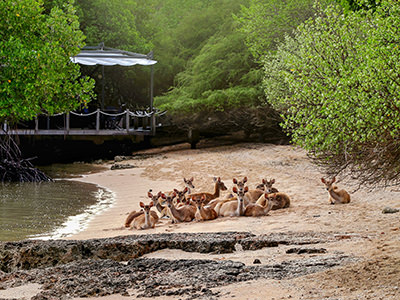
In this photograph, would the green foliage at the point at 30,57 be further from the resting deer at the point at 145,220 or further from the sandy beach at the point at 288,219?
the resting deer at the point at 145,220

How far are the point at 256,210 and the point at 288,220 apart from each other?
1.28 m

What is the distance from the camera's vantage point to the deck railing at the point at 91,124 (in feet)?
101

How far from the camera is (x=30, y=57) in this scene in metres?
20.6

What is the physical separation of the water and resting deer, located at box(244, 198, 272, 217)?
3.87 metres

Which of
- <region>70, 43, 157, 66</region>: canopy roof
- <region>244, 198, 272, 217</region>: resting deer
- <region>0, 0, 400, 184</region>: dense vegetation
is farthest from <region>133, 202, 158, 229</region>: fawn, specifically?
<region>70, 43, 157, 66</region>: canopy roof

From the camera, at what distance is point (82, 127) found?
33.6 m

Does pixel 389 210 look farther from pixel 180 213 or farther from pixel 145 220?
pixel 145 220

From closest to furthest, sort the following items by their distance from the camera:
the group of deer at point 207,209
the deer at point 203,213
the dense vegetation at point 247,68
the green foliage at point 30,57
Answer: the dense vegetation at point 247,68 → the group of deer at point 207,209 → the deer at point 203,213 → the green foliage at point 30,57

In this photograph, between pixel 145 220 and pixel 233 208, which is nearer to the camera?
pixel 145 220

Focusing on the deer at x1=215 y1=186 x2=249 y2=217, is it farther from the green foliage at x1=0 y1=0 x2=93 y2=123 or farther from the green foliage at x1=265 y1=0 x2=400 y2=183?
the green foliage at x1=0 y1=0 x2=93 y2=123

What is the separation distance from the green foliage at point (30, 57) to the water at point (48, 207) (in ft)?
8.96

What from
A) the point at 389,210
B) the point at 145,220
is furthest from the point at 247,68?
the point at 389,210

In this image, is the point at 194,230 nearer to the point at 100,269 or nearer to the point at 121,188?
the point at 100,269

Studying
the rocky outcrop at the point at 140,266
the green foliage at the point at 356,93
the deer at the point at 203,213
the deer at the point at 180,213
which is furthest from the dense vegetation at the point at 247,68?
the deer at the point at 180,213
